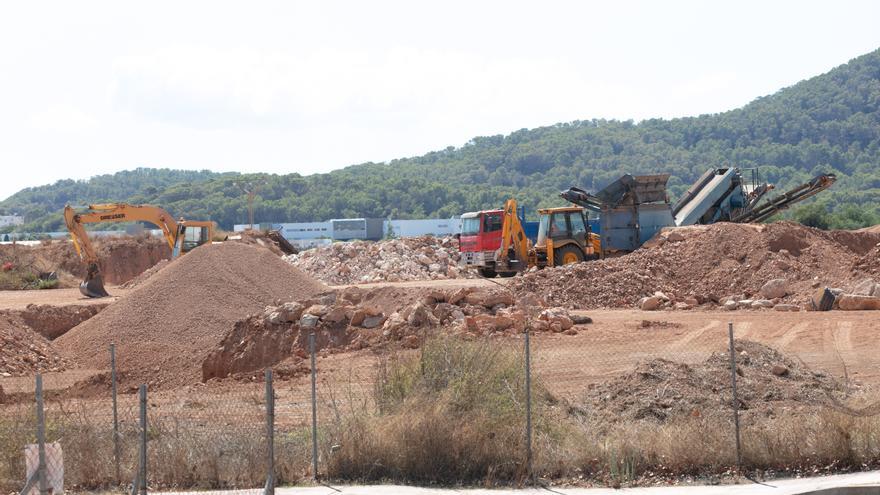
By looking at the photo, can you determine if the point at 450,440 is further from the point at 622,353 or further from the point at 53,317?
the point at 53,317

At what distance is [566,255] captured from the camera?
3725 cm

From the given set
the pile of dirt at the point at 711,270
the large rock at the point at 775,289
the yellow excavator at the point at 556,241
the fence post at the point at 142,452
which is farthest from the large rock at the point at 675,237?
the fence post at the point at 142,452

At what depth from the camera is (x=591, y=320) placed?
25.4 m

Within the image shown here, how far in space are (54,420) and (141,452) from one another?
251cm

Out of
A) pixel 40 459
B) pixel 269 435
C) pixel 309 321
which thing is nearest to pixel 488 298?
pixel 309 321

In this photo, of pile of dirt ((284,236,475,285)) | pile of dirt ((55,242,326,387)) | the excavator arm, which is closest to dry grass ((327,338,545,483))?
pile of dirt ((55,242,326,387))

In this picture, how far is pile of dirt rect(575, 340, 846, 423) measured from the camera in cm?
1420

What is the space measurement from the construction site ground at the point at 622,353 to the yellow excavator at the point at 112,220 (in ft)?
47.6

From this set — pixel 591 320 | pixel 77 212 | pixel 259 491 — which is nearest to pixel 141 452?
pixel 259 491

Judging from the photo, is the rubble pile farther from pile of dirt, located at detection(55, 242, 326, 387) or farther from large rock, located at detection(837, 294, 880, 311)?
large rock, located at detection(837, 294, 880, 311)

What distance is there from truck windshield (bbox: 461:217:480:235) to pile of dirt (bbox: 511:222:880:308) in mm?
9458

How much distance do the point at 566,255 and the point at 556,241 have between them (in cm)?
60

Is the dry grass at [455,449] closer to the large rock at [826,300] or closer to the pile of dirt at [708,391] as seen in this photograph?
the pile of dirt at [708,391]

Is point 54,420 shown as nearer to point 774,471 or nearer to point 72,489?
point 72,489
